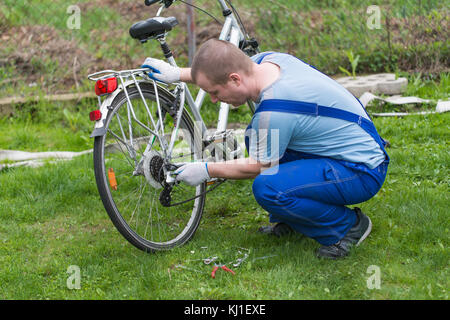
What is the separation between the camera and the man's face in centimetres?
280

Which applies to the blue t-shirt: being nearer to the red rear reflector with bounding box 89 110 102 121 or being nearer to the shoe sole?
the shoe sole

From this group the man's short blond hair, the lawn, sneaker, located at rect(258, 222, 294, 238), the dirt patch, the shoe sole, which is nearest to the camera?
the man's short blond hair

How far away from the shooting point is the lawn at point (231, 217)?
9.58 feet

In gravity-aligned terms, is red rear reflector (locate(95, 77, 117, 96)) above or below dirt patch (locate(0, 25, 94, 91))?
below

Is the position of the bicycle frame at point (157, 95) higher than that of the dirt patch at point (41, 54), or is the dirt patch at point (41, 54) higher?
the dirt patch at point (41, 54)

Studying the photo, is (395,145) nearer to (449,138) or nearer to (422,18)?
(449,138)

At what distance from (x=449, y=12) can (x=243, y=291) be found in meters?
4.66

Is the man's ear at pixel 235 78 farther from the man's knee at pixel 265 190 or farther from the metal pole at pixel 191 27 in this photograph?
the metal pole at pixel 191 27

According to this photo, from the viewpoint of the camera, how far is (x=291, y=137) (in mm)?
2957

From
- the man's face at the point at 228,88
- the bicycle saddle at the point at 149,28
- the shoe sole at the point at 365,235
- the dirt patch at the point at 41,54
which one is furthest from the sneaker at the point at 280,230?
the dirt patch at the point at 41,54

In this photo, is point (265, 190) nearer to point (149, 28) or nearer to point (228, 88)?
point (228, 88)

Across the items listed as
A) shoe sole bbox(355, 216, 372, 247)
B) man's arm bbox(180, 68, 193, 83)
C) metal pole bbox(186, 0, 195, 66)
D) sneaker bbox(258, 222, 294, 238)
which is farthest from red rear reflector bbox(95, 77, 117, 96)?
metal pole bbox(186, 0, 195, 66)

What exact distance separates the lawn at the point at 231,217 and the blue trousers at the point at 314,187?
0.85 feet

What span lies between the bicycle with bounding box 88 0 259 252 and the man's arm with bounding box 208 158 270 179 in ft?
0.98
